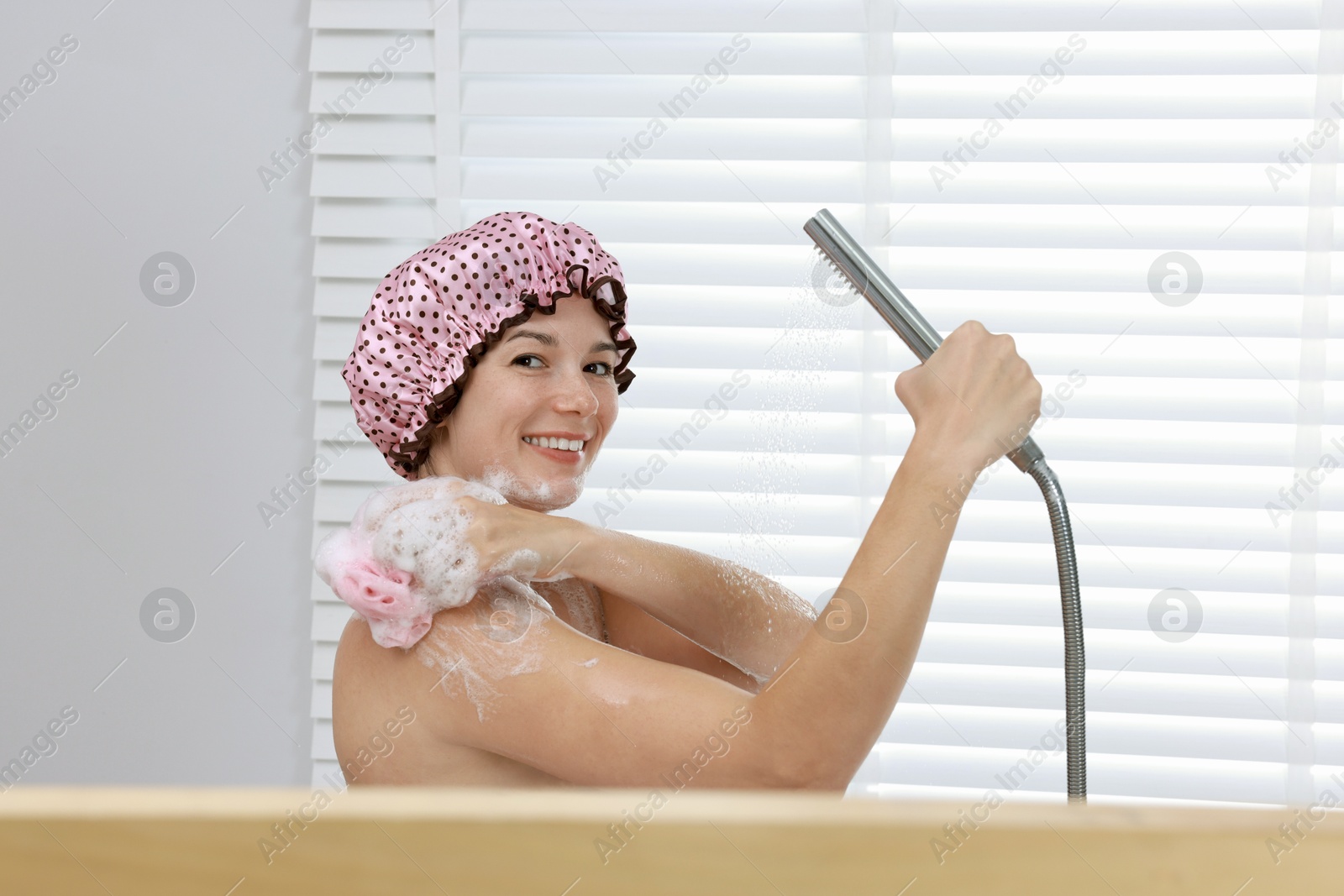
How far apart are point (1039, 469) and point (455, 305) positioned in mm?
498

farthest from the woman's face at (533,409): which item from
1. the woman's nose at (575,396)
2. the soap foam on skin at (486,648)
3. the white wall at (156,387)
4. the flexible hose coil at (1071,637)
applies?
the white wall at (156,387)

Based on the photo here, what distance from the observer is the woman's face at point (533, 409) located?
3.07 feet

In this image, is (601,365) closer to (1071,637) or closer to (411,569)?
(411,569)

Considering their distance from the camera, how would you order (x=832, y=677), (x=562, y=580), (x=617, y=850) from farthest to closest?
(x=562, y=580) < (x=832, y=677) < (x=617, y=850)

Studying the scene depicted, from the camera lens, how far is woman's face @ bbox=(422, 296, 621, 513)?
0.94m

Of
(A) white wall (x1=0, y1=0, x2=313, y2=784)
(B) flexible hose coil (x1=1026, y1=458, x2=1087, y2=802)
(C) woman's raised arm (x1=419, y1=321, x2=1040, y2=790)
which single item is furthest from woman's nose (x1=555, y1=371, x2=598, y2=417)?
(A) white wall (x1=0, y1=0, x2=313, y2=784)

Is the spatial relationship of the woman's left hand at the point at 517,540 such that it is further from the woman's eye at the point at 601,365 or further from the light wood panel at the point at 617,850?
the light wood panel at the point at 617,850

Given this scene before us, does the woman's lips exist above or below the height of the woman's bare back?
above

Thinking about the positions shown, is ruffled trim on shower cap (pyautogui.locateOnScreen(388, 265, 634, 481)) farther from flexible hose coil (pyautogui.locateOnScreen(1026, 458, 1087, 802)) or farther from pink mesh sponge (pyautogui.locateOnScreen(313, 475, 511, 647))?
flexible hose coil (pyautogui.locateOnScreen(1026, 458, 1087, 802))

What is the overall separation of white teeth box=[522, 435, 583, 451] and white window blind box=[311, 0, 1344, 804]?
623 mm

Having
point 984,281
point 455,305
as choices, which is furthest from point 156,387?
point 984,281

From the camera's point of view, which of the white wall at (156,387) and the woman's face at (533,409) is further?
the white wall at (156,387)

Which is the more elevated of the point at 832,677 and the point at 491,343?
the point at 491,343

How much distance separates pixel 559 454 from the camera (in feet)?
3.13
